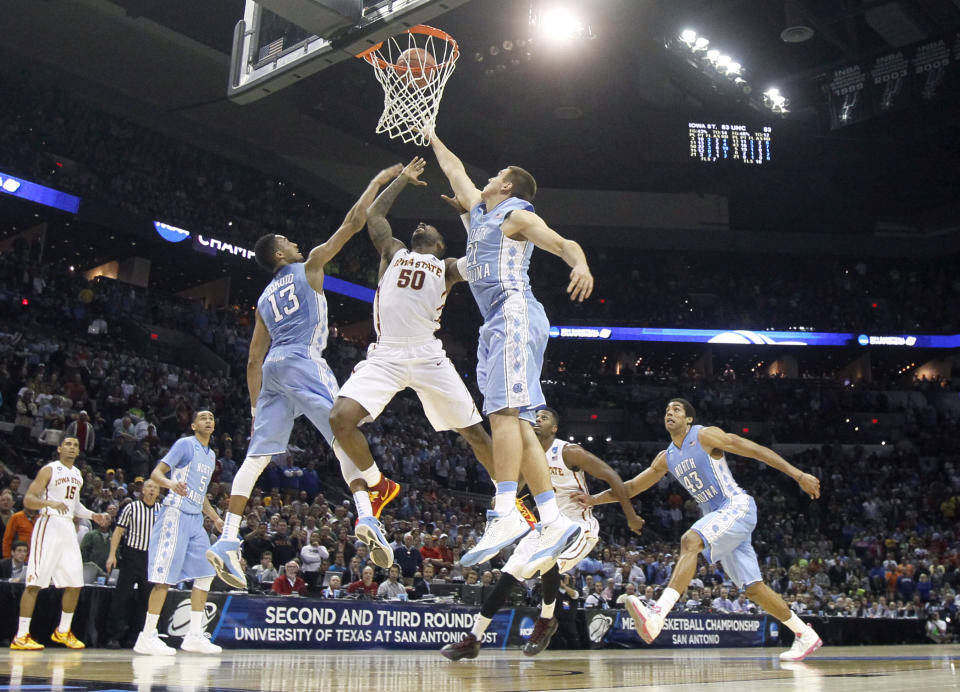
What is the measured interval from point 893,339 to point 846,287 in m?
2.81

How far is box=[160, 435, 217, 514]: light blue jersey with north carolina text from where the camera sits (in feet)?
26.1

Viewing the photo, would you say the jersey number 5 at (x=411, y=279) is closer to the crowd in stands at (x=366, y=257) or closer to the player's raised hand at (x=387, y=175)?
the player's raised hand at (x=387, y=175)

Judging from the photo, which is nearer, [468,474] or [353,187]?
[468,474]

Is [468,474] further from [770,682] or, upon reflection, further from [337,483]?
[770,682]

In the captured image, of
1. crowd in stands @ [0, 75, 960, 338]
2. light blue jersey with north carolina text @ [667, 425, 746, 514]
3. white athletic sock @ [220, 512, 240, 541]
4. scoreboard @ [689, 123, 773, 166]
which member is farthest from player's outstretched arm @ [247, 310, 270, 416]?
scoreboard @ [689, 123, 773, 166]

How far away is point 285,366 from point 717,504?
3.85 metres

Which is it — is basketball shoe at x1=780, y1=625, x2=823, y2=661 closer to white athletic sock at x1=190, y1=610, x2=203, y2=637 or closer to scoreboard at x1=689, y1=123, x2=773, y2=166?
white athletic sock at x1=190, y1=610, x2=203, y2=637

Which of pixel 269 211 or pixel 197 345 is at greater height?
pixel 269 211

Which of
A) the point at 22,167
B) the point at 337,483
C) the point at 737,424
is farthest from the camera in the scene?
the point at 737,424

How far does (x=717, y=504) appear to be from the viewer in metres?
7.68

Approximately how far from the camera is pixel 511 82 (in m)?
24.6

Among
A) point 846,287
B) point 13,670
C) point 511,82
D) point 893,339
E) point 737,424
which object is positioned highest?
point 511,82

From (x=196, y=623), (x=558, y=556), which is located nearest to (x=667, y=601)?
(x=558, y=556)

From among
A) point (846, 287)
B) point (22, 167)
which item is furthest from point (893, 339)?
point (22, 167)
